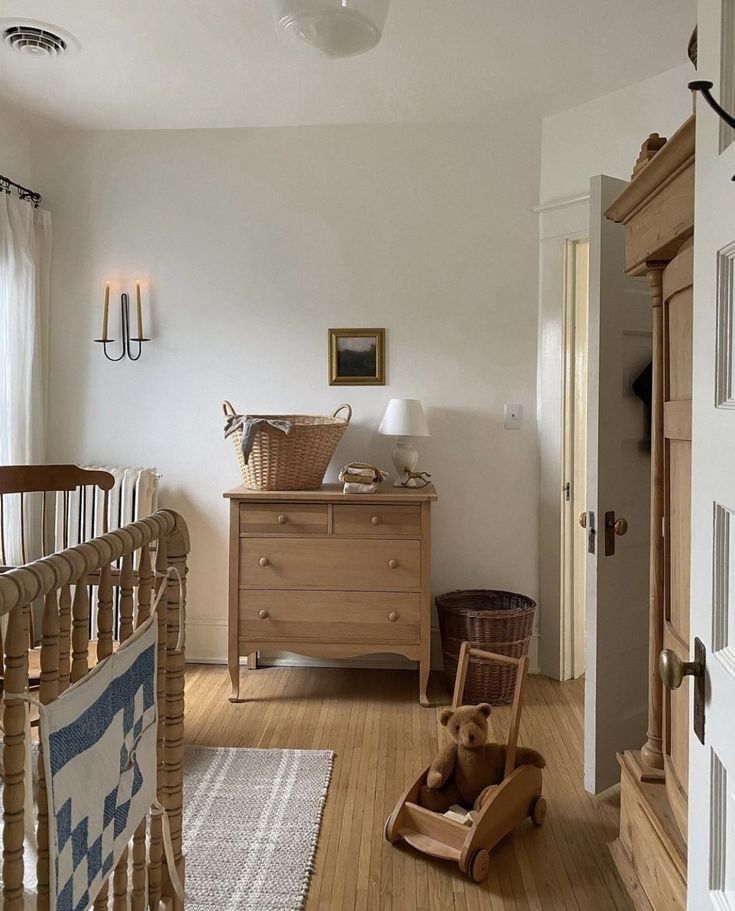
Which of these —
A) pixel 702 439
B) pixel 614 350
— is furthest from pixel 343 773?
pixel 702 439

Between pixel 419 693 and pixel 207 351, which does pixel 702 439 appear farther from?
pixel 207 351

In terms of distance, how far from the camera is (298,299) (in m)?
3.81

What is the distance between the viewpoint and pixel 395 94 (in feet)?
11.1

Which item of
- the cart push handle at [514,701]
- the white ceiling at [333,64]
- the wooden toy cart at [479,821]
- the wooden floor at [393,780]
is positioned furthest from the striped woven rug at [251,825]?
the white ceiling at [333,64]

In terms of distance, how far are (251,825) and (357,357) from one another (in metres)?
2.16

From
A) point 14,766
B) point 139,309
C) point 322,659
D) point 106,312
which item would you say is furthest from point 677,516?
point 106,312

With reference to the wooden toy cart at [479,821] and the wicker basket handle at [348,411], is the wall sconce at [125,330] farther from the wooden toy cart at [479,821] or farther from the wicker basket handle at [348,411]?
the wooden toy cart at [479,821]

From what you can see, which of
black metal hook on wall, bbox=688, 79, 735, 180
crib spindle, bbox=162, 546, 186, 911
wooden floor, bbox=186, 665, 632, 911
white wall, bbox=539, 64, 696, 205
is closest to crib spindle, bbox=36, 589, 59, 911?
crib spindle, bbox=162, 546, 186, 911

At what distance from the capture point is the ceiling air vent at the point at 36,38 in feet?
9.03

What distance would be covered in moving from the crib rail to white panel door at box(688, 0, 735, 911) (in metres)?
0.84

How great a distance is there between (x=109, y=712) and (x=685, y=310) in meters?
1.36

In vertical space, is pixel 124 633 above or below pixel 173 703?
above

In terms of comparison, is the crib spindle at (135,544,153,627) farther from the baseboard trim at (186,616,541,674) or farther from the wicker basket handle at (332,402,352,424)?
the baseboard trim at (186,616,541,674)

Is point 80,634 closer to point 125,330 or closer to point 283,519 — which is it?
point 283,519
